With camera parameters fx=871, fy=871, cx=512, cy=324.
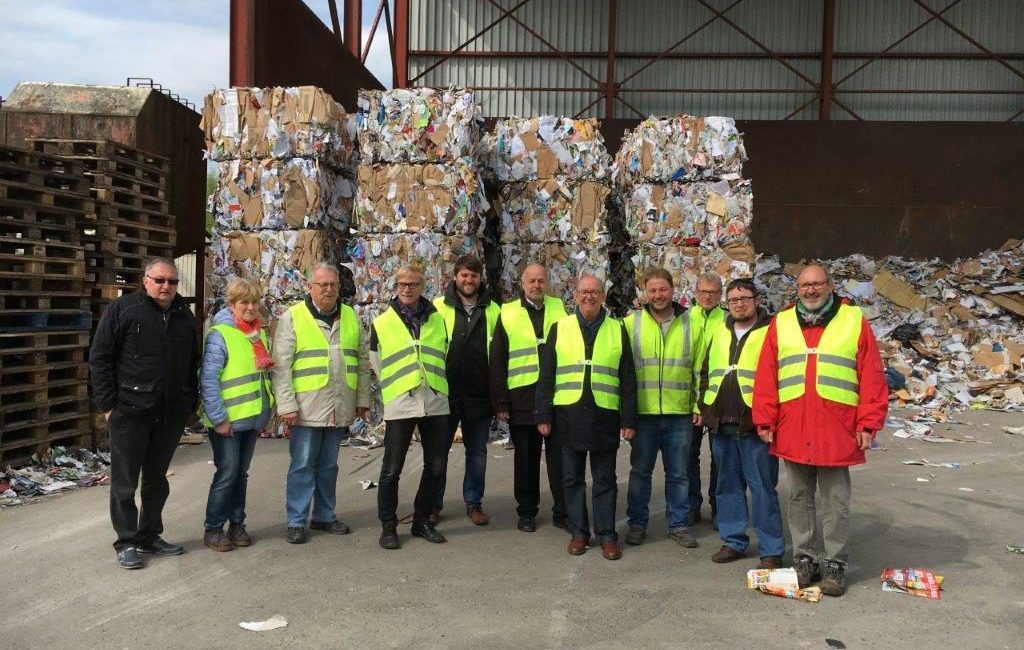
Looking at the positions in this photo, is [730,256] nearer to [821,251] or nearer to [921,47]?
Answer: [821,251]

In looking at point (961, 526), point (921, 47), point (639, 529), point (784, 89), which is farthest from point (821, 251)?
point (639, 529)

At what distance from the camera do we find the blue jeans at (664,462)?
19.2 ft

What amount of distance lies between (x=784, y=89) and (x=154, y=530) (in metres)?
16.3

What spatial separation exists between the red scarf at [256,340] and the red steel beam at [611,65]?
13372 millimetres

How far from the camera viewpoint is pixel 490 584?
16.8 ft

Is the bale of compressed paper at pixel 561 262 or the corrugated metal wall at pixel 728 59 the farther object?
the corrugated metal wall at pixel 728 59

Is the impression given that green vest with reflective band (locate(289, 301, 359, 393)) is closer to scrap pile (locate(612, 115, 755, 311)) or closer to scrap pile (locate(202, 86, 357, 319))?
scrap pile (locate(202, 86, 357, 319))

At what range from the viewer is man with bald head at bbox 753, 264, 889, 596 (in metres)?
4.82

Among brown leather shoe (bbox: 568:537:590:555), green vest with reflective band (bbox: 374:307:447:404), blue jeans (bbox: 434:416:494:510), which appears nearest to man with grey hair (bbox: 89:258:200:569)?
green vest with reflective band (bbox: 374:307:447:404)

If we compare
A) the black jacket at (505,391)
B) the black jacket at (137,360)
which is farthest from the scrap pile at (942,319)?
the black jacket at (137,360)

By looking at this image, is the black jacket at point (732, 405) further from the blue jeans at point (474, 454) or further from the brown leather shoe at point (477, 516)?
the brown leather shoe at point (477, 516)

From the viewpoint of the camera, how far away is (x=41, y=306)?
7.68m

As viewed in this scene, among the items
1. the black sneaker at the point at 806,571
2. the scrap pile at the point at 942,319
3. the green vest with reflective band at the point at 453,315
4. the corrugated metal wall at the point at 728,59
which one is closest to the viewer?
the black sneaker at the point at 806,571

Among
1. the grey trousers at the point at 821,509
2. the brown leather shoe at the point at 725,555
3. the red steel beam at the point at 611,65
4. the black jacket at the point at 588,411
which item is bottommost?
the brown leather shoe at the point at 725,555
